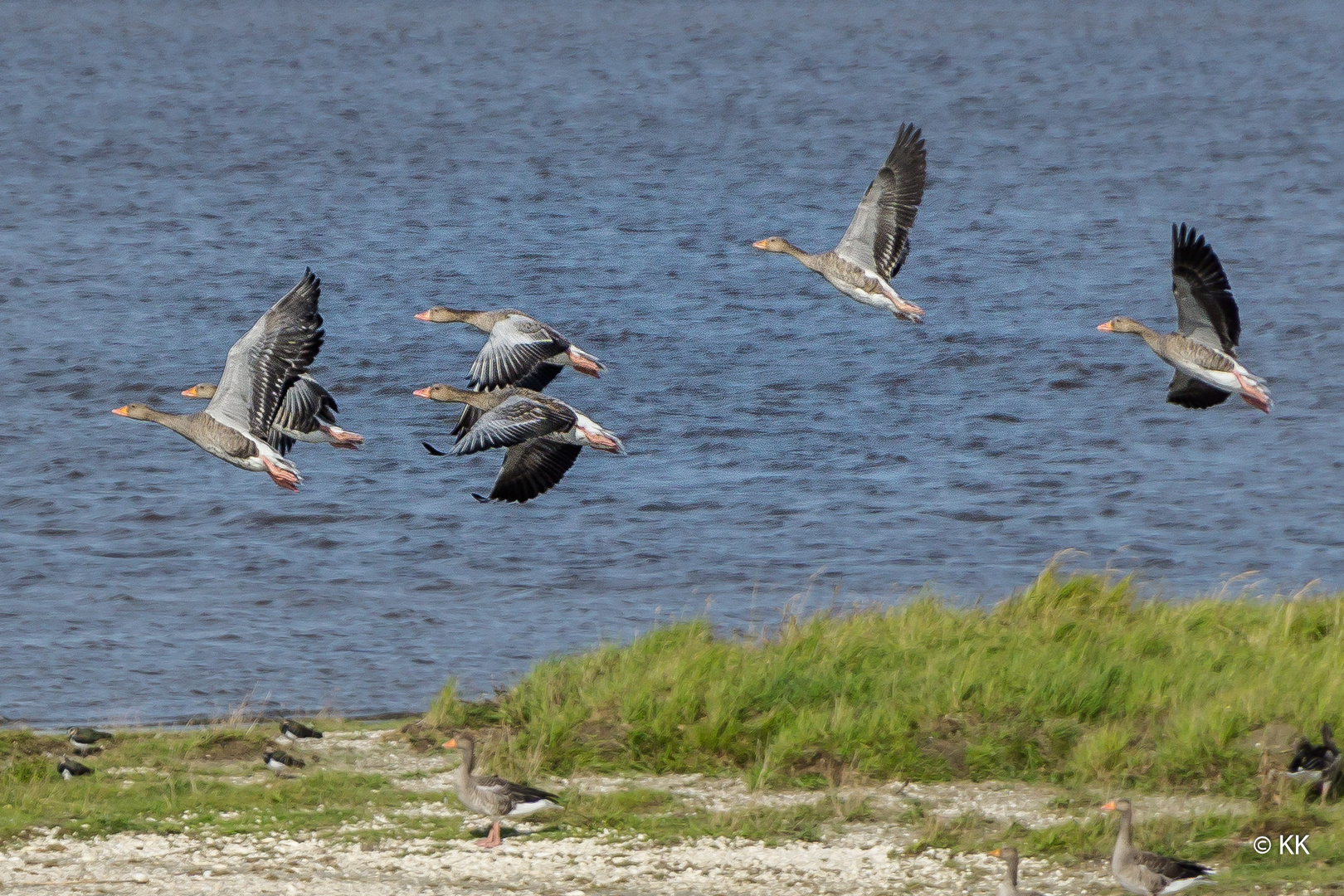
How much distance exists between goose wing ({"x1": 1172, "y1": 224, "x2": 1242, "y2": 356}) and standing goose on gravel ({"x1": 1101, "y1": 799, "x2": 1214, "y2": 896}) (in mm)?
4338

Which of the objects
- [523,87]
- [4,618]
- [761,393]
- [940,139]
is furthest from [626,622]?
[523,87]

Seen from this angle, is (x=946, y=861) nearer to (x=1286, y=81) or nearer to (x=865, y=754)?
(x=865, y=754)

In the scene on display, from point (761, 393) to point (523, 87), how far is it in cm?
4450

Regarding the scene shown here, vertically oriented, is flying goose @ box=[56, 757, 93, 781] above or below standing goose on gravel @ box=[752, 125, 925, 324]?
below

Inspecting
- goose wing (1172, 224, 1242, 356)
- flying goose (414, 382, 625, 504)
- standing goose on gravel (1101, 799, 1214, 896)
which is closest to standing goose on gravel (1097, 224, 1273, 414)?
goose wing (1172, 224, 1242, 356)

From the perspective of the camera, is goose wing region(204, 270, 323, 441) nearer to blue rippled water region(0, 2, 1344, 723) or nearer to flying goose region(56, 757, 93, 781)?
flying goose region(56, 757, 93, 781)

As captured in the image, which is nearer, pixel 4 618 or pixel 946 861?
pixel 946 861

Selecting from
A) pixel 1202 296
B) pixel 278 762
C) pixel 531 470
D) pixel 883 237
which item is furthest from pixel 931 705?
pixel 883 237

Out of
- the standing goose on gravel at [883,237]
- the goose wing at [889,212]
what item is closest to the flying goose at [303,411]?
the standing goose on gravel at [883,237]

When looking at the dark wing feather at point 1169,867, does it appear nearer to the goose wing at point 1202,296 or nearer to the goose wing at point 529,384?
the goose wing at point 1202,296

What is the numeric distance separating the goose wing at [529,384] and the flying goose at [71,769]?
301 centimetres

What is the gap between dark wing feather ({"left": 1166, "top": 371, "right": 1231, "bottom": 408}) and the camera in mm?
13688

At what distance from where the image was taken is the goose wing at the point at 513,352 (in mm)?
12812

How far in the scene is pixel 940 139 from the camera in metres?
55.1
